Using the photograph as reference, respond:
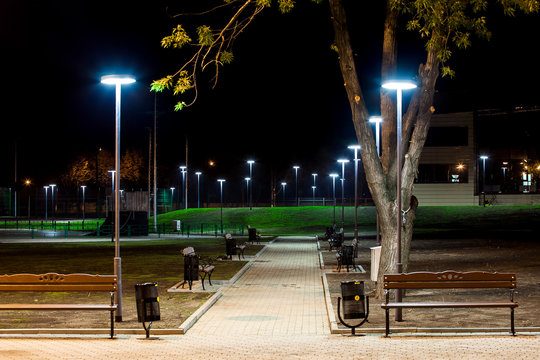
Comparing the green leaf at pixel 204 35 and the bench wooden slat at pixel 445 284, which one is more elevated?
the green leaf at pixel 204 35

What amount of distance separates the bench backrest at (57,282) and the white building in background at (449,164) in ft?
214

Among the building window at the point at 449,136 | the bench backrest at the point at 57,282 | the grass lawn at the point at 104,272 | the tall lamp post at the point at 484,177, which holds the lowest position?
the grass lawn at the point at 104,272

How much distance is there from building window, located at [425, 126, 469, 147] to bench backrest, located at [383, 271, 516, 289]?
64958mm

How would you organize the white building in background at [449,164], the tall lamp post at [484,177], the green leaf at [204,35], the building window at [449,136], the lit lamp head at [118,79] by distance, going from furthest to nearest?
the building window at [449,136] < the white building in background at [449,164] < the tall lamp post at [484,177] < the green leaf at [204,35] < the lit lamp head at [118,79]

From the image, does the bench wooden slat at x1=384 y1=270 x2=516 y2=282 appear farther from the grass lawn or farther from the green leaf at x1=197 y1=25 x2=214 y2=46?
the green leaf at x1=197 y1=25 x2=214 y2=46

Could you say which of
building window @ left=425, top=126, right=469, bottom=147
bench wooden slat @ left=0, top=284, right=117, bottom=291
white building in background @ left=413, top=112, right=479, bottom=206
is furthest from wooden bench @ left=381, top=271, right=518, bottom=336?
building window @ left=425, top=126, right=469, bottom=147

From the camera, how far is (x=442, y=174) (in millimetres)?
76312

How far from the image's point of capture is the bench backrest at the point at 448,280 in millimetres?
11539

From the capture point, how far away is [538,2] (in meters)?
13.9

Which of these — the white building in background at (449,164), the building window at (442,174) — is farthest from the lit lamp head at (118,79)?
the building window at (442,174)

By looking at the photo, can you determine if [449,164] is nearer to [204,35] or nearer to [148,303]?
[204,35]

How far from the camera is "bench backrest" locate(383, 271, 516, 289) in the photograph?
37.9ft

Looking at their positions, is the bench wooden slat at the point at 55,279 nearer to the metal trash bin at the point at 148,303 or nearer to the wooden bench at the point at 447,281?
the metal trash bin at the point at 148,303

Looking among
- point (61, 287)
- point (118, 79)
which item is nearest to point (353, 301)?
point (61, 287)
